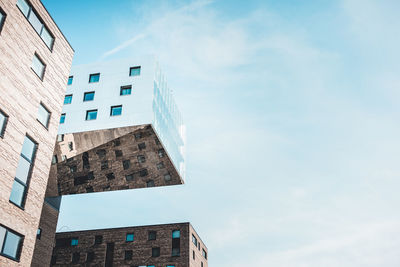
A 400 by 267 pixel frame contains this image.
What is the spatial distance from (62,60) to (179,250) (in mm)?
32149

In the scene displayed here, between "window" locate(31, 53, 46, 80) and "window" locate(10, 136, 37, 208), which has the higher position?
"window" locate(31, 53, 46, 80)

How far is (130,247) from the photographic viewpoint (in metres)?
49.2

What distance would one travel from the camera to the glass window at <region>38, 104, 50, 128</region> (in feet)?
65.0

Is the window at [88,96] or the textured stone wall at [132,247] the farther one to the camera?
the textured stone wall at [132,247]

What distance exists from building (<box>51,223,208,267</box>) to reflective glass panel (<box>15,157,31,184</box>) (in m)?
32.6

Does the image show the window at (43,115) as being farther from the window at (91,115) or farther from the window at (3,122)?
the window at (91,115)

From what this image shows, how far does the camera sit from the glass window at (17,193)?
17016mm

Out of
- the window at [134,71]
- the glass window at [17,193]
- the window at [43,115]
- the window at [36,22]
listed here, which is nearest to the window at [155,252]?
the window at [134,71]

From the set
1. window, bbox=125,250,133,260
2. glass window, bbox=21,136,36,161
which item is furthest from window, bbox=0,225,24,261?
window, bbox=125,250,133,260

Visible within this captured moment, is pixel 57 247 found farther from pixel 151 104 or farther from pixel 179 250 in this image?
pixel 151 104

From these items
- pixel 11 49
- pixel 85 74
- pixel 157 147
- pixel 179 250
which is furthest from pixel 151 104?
pixel 179 250

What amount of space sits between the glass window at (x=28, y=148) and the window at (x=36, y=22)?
5828mm

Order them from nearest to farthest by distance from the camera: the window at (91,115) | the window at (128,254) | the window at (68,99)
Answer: the window at (91,115), the window at (68,99), the window at (128,254)

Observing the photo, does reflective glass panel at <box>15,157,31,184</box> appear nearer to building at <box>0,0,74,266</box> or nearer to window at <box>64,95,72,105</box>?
building at <box>0,0,74,266</box>
